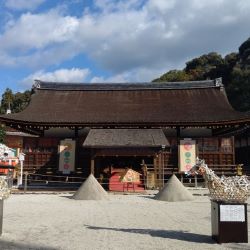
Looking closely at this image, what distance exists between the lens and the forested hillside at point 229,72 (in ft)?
130

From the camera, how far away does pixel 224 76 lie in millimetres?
50625

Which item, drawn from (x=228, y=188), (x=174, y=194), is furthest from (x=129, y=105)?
(x=228, y=188)

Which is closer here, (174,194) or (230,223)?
(230,223)

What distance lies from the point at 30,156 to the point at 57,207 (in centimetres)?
866

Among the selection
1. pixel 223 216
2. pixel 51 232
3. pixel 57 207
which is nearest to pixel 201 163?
pixel 223 216

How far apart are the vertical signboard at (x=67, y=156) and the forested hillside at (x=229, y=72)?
2321cm

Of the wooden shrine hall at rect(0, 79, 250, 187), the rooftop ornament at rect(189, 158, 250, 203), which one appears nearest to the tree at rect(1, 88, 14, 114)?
the wooden shrine hall at rect(0, 79, 250, 187)

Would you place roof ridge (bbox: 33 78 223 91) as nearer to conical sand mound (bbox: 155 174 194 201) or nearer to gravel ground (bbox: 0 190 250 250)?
conical sand mound (bbox: 155 174 194 201)

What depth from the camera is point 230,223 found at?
21.9 feet

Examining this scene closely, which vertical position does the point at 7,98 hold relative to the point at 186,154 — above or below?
above

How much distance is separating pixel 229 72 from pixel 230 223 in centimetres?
4614

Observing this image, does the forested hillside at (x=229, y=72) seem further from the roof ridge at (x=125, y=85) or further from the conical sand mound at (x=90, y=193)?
the conical sand mound at (x=90, y=193)

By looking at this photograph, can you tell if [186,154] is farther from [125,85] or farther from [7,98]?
[7,98]

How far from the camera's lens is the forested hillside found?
39.6 m
